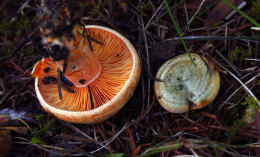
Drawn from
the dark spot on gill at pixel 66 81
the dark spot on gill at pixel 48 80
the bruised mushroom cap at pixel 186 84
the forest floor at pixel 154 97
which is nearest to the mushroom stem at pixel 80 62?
the dark spot on gill at pixel 66 81

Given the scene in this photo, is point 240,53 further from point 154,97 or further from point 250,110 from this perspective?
point 154,97

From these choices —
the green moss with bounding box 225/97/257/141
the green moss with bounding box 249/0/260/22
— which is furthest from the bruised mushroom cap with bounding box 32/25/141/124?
the green moss with bounding box 249/0/260/22

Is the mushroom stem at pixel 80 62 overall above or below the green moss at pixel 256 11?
below

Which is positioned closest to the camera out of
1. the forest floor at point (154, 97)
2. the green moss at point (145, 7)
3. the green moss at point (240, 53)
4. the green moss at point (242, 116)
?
the green moss at point (242, 116)

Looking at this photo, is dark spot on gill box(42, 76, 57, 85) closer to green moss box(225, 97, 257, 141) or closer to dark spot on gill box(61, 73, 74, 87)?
dark spot on gill box(61, 73, 74, 87)

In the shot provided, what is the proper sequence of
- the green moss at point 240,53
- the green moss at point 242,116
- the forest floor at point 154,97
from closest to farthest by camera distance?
the green moss at point 242,116, the forest floor at point 154,97, the green moss at point 240,53

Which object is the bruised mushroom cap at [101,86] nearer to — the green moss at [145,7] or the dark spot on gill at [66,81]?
the dark spot on gill at [66,81]
